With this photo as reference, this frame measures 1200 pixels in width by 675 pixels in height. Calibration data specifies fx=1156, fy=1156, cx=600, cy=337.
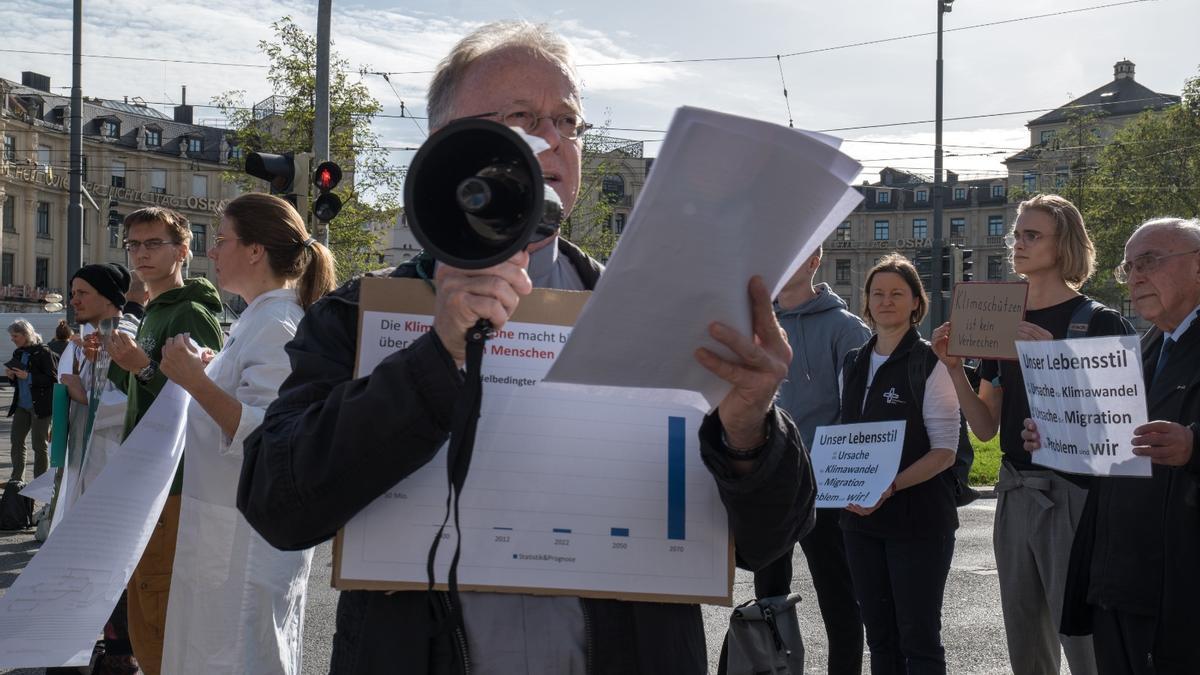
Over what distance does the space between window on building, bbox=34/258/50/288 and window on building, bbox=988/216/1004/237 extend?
75.7m

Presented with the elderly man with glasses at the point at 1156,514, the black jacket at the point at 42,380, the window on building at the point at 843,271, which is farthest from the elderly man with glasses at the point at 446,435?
the window on building at the point at 843,271

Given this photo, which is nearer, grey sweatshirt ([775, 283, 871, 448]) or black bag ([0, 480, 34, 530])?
grey sweatshirt ([775, 283, 871, 448])

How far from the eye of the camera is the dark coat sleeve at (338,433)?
1.71 meters

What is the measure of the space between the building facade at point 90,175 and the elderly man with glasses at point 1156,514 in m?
57.4

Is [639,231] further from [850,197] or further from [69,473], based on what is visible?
[69,473]

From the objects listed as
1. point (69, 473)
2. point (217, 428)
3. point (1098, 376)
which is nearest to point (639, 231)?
point (217, 428)

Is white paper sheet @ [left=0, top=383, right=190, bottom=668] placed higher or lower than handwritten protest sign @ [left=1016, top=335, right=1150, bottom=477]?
lower

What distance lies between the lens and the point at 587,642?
193cm

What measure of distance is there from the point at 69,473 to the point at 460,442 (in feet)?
15.5

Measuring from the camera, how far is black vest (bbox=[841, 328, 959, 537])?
5.06m

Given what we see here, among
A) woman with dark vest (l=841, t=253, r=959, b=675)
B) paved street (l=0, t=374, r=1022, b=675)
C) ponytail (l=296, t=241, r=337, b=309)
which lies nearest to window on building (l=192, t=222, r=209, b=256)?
paved street (l=0, t=374, r=1022, b=675)

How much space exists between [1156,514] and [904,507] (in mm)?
1376

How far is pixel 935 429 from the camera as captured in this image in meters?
5.20

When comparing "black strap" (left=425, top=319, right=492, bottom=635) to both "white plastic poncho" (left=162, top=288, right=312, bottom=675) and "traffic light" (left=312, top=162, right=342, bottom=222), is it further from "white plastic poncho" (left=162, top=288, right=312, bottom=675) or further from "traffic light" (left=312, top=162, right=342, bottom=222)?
"traffic light" (left=312, top=162, right=342, bottom=222)
